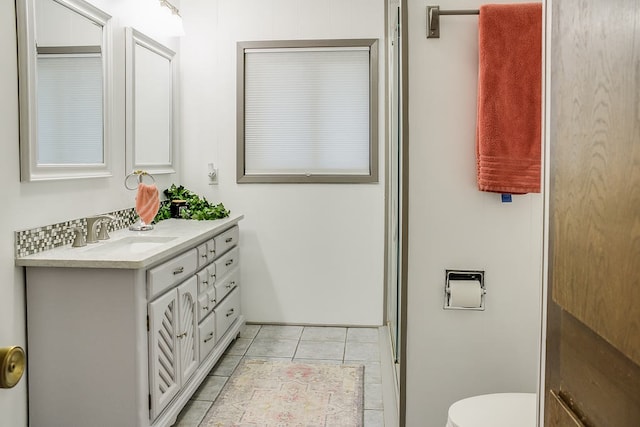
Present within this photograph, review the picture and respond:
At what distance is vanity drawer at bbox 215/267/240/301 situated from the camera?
11.0 feet

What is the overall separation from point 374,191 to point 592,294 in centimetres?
341

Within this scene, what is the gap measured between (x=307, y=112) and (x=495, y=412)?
9.32 ft

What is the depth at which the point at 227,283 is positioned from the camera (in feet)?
11.7

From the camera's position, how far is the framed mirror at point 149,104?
3.23m

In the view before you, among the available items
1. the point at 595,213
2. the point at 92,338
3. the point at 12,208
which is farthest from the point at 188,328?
the point at 595,213

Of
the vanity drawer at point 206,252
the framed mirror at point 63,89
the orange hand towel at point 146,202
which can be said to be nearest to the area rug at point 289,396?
the vanity drawer at point 206,252

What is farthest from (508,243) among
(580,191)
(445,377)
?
(580,191)

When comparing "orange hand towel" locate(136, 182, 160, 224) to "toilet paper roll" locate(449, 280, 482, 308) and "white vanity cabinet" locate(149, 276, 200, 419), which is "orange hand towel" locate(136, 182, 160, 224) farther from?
"toilet paper roll" locate(449, 280, 482, 308)

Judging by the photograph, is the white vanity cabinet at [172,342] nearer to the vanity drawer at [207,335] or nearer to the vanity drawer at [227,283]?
the vanity drawer at [207,335]

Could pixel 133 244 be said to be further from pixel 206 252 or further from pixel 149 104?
pixel 149 104

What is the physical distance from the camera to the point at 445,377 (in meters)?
2.12

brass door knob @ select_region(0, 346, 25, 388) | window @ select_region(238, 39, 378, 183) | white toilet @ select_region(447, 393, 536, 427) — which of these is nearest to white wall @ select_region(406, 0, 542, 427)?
white toilet @ select_region(447, 393, 536, 427)

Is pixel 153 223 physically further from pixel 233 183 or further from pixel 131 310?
pixel 131 310

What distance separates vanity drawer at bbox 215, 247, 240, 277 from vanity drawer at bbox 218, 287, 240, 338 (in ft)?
0.58
